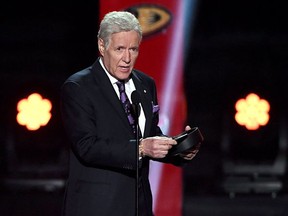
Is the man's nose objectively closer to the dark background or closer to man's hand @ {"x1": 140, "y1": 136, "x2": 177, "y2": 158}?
man's hand @ {"x1": 140, "y1": 136, "x2": 177, "y2": 158}

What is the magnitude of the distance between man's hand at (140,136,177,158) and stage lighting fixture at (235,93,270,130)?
384 centimetres

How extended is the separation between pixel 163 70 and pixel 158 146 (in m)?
2.69

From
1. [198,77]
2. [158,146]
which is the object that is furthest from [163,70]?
[158,146]

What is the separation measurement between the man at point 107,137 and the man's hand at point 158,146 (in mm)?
13

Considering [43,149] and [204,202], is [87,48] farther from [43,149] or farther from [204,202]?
[204,202]

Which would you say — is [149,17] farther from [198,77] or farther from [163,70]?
[198,77]

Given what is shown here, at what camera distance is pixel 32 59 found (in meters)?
6.20

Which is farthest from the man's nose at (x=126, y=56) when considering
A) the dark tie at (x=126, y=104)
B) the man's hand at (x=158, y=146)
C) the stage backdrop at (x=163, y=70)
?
the stage backdrop at (x=163, y=70)

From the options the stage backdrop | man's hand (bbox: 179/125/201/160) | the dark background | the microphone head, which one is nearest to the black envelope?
man's hand (bbox: 179/125/201/160)

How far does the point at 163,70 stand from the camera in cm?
472

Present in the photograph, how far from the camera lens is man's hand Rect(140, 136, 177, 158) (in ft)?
6.72

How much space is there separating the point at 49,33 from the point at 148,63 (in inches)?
65.2

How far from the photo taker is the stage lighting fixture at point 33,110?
19.0 feet

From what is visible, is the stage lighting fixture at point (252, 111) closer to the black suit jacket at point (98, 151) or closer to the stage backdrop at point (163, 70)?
the stage backdrop at point (163, 70)
